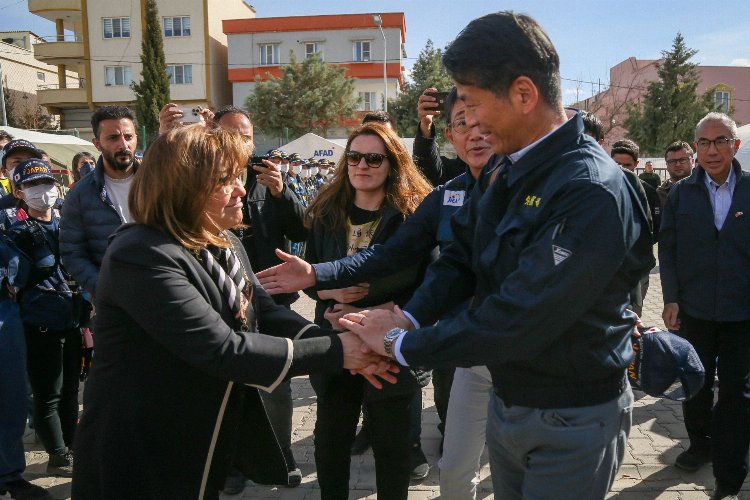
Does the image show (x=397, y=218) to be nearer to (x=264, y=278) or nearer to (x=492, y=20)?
(x=264, y=278)

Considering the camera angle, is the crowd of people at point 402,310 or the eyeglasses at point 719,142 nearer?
the crowd of people at point 402,310

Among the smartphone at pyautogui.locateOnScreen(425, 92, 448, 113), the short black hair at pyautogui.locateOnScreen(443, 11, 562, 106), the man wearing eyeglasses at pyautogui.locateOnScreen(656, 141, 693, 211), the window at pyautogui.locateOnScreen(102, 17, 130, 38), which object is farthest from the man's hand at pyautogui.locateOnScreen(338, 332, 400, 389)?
the window at pyautogui.locateOnScreen(102, 17, 130, 38)

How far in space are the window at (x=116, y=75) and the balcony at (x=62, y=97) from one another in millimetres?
1793

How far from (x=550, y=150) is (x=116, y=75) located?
159 ft

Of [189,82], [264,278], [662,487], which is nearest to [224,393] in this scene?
[264,278]

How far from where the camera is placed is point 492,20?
6.11 feet

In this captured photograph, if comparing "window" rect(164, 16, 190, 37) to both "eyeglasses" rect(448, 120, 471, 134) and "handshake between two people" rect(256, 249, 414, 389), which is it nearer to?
"eyeglasses" rect(448, 120, 471, 134)

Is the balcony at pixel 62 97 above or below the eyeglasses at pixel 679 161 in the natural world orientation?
above

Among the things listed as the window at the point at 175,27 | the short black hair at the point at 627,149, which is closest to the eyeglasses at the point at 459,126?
the short black hair at the point at 627,149

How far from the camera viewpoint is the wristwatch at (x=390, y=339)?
2205mm

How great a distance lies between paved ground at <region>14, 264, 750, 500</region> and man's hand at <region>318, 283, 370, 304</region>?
4.49ft

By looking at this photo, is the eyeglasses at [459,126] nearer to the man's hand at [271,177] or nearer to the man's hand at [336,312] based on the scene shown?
the man's hand at [336,312]

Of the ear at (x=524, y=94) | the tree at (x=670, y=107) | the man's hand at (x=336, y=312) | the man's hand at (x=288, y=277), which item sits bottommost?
the man's hand at (x=336, y=312)

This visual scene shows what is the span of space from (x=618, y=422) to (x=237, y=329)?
129 centimetres
